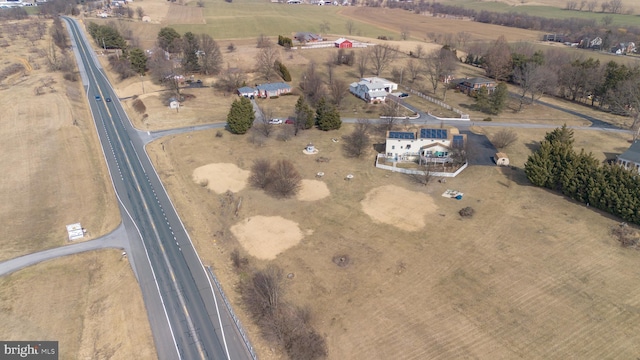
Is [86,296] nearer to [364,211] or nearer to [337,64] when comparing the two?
[364,211]

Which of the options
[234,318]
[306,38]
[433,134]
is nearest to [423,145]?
[433,134]

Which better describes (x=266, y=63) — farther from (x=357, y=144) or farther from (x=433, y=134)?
(x=433, y=134)

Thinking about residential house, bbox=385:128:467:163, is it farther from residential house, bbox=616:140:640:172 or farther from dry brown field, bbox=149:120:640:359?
residential house, bbox=616:140:640:172

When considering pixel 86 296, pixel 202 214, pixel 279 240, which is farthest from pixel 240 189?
pixel 86 296

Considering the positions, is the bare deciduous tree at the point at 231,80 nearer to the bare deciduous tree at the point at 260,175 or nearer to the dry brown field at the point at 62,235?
the dry brown field at the point at 62,235

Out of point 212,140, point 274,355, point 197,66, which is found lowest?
point 274,355

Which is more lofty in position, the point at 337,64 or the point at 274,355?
the point at 337,64
